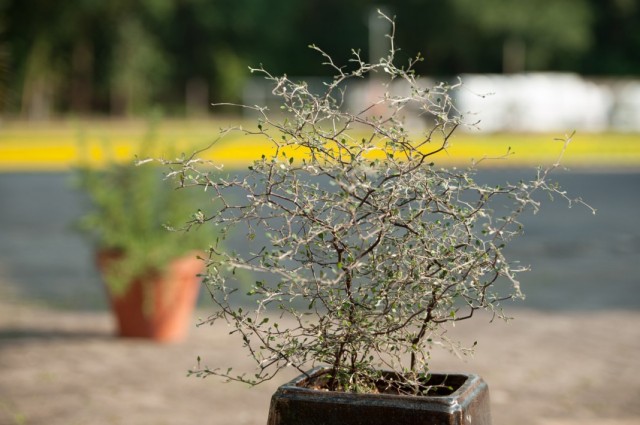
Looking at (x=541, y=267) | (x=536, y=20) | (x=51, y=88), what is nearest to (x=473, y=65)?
(x=536, y=20)

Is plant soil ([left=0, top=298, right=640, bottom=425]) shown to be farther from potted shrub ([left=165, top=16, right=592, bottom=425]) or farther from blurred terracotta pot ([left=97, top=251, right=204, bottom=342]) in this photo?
potted shrub ([left=165, top=16, right=592, bottom=425])

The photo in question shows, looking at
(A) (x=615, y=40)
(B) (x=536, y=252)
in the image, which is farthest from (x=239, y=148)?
(A) (x=615, y=40)

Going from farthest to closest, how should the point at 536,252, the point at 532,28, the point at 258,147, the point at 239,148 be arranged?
1. the point at 532,28
2. the point at 258,147
3. the point at 239,148
4. the point at 536,252

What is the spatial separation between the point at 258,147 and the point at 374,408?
26.6 metres

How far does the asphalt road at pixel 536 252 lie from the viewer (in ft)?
29.8

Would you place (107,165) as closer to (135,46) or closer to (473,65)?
(135,46)

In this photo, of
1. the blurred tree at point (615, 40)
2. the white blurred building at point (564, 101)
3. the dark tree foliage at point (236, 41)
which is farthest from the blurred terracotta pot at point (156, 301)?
the blurred tree at point (615, 40)

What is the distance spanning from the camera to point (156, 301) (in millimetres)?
7086

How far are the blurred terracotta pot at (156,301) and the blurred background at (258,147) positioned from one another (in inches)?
5.9

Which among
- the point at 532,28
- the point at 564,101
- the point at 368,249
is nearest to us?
the point at 368,249

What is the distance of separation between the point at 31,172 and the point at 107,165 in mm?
15174

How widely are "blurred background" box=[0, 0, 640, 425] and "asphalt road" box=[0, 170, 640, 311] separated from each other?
46 millimetres

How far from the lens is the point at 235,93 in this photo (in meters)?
51.5

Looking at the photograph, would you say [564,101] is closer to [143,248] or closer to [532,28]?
[532,28]
